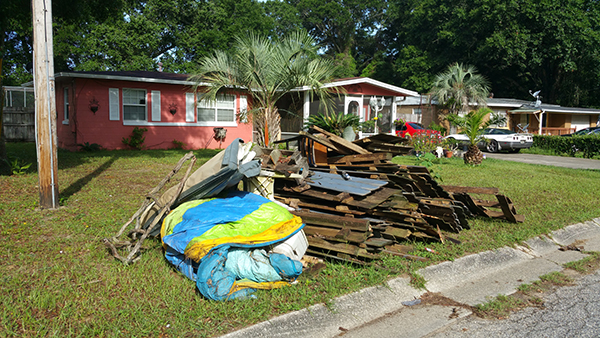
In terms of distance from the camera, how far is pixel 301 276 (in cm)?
418

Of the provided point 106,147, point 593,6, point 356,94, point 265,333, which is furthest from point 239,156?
point 593,6

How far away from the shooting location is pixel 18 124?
62.6 ft

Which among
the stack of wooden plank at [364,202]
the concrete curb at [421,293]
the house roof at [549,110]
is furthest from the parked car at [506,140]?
the concrete curb at [421,293]

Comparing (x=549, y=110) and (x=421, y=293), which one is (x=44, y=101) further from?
(x=549, y=110)

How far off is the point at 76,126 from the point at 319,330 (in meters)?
14.9

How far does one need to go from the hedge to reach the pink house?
16.4 metres

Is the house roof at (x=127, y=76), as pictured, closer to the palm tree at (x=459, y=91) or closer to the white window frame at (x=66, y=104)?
the white window frame at (x=66, y=104)

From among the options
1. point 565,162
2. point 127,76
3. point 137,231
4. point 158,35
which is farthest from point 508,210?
point 158,35

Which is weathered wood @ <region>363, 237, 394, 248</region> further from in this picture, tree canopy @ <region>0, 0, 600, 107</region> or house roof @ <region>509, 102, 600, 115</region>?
house roof @ <region>509, 102, 600, 115</region>

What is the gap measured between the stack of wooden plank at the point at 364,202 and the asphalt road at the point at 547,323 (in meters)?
1.27

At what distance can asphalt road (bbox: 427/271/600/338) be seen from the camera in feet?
11.3

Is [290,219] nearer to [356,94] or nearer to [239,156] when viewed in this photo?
[239,156]

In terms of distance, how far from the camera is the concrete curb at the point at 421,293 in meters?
3.38

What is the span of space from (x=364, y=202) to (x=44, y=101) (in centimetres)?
493
